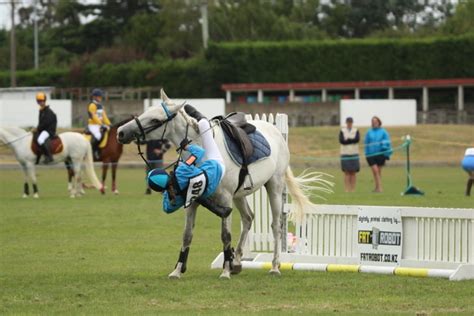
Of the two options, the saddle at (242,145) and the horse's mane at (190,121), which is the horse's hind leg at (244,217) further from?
the horse's mane at (190,121)

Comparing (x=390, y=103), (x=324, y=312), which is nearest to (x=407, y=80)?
(x=390, y=103)

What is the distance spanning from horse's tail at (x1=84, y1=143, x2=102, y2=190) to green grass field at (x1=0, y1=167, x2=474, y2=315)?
5395mm

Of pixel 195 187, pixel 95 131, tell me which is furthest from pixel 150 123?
pixel 95 131

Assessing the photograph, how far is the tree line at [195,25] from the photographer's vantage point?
90562 mm

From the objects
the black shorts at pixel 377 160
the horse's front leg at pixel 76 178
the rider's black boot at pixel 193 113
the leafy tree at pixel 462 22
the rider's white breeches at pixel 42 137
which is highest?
the leafy tree at pixel 462 22

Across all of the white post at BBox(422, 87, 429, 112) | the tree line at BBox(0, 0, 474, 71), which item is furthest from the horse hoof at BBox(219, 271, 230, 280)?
the tree line at BBox(0, 0, 474, 71)

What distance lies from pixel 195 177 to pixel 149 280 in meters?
1.32

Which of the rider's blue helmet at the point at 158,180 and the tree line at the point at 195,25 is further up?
the tree line at the point at 195,25

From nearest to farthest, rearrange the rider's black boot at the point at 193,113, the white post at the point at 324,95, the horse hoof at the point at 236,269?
the rider's black boot at the point at 193,113, the horse hoof at the point at 236,269, the white post at the point at 324,95

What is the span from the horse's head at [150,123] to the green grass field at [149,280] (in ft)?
5.12

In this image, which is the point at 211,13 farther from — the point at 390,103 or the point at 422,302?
the point at 422,302

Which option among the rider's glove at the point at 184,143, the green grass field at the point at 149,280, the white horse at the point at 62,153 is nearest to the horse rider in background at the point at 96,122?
the white horse at the point at 62,153

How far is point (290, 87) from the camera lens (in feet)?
242

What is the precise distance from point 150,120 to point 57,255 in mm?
4038
